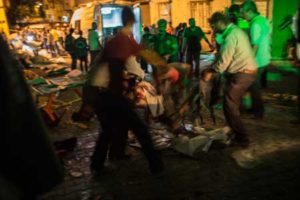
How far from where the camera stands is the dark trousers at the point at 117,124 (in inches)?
170

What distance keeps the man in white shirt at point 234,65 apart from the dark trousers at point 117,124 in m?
1.38

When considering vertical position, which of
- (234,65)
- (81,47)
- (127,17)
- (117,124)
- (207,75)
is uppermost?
(127,17)

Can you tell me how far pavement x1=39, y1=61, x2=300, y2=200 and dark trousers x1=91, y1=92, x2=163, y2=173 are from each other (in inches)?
9.4

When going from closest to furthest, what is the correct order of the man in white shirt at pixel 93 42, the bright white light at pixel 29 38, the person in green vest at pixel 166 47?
the person in green vest at pixel 166 47 → the man in white shirt at pixel 93 42 → the bright white light at pixel 29 38

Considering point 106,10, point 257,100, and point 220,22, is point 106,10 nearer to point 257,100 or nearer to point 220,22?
point 257,100

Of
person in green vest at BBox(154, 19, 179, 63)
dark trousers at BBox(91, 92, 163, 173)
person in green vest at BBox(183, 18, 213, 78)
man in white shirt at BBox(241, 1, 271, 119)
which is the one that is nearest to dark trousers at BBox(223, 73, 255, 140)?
dark trousers at BBox(91, 92, 163, 173)

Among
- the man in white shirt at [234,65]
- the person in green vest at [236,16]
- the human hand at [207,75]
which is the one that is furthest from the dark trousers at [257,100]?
the man in white shirt at [234,65]

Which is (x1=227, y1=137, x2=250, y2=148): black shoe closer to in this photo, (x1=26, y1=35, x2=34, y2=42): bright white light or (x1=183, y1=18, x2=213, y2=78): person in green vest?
(x1=183, y1=18, x2=213, y2=78): person in green vest

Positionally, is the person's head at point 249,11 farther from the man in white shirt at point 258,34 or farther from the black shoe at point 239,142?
the black shoe at point 239,142

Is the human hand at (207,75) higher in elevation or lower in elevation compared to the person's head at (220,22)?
lower

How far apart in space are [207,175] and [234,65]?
161cm

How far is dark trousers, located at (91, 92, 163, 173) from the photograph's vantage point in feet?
14.2

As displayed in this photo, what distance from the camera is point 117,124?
4.64 meters

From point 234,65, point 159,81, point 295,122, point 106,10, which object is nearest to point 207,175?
point 234,65
